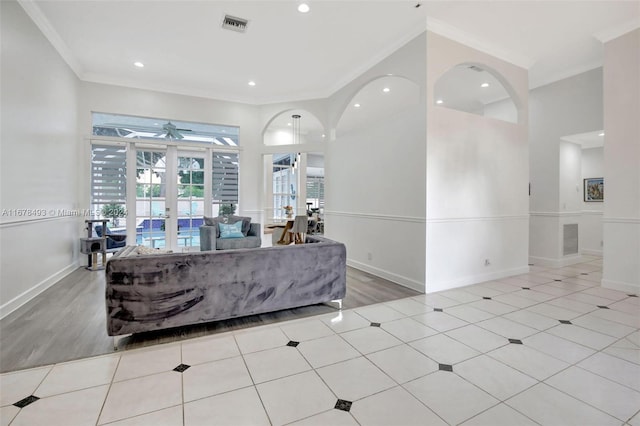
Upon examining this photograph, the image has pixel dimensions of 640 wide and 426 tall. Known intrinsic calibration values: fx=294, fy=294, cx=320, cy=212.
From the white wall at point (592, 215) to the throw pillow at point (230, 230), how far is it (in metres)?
7.29

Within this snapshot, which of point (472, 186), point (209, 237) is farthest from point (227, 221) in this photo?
point (472, 186)

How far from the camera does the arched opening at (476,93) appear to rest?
499 cm

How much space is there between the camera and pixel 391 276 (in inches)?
174

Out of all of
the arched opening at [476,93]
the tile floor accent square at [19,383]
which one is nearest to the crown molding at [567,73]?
the arched opening at [476,93]

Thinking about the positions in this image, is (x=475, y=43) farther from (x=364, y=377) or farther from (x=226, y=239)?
(x=226, y=239)

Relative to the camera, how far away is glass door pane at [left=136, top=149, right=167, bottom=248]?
5867mm

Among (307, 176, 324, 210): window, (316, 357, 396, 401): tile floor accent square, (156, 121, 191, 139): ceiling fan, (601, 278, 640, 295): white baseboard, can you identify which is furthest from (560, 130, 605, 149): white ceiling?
(307, 176, 324, 210): window

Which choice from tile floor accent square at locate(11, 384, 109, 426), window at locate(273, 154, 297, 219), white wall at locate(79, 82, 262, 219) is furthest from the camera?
window at locate(273, 154, 297, 219)

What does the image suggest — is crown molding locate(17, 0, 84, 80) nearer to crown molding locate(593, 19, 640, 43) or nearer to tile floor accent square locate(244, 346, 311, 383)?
tile floor accent square locate(244, 346, 311, 383)

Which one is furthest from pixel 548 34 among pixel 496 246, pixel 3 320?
pixel 3 320

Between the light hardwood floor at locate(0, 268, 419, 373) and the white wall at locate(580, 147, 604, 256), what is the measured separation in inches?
214

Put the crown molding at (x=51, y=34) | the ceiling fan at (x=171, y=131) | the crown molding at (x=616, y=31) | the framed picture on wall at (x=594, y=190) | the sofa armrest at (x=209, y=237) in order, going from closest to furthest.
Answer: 1. the crown molding at (x=51, y=34)
2. the crown molding at (x=616, y=31)
3. the sofa armrest at (x=209, y=237)
4. the ceiling fan at (x=171, y=131)
5. the framed picture on wall at (x=594, y=190)

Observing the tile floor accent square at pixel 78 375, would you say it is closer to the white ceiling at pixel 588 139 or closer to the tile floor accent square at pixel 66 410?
the tile floor accent square at pixel 66 410

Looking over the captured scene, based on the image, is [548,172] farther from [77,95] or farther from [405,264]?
[77,95]
